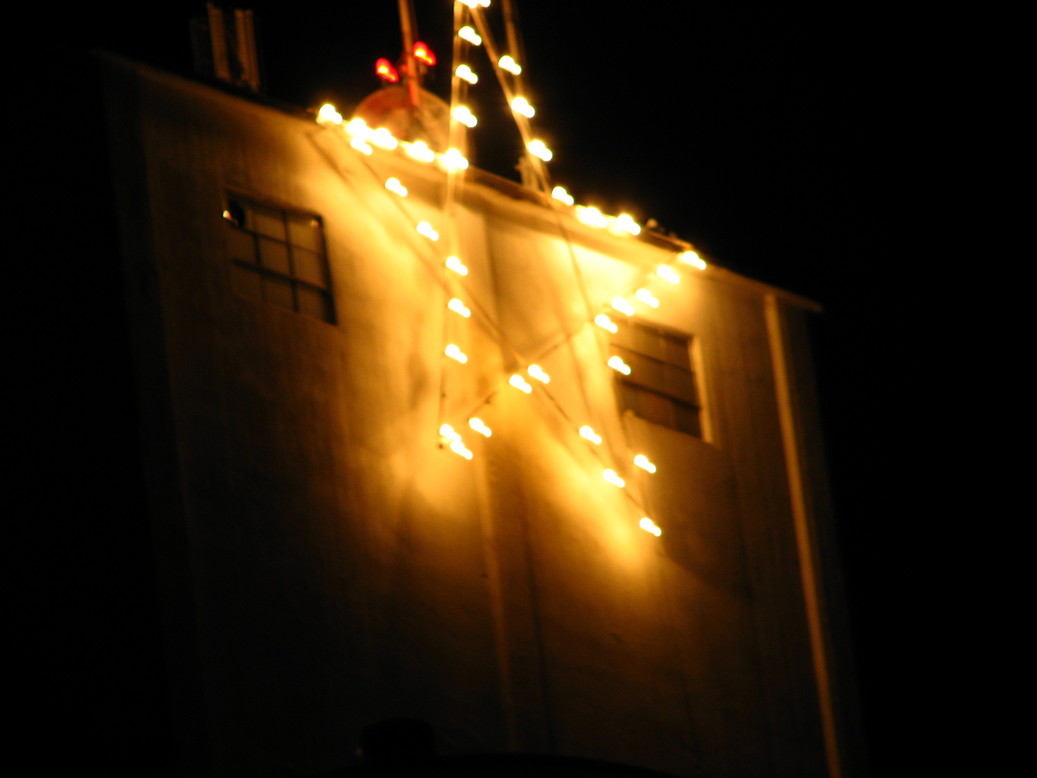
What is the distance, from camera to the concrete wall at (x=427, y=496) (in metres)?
12.8

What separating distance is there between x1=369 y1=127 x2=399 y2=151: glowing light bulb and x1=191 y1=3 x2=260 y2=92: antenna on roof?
1.82 m

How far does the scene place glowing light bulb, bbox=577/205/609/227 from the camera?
1702cm

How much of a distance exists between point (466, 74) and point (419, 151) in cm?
110

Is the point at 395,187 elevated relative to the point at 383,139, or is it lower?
lower

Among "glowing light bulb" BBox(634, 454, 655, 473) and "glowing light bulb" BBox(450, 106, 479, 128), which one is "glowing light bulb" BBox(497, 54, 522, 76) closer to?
"glowing light bulb" BBox(450, 106, 479, 128)

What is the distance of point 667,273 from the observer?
693 inches

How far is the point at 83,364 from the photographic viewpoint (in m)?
13.0

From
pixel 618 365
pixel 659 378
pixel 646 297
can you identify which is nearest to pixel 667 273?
pixel 646 297

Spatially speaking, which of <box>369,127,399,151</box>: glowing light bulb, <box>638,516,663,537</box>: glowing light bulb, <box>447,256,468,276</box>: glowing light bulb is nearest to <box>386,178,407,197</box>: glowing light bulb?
<box>369,127,399,151</box>: glowing light bulb

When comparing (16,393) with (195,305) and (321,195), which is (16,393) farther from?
(321,195)

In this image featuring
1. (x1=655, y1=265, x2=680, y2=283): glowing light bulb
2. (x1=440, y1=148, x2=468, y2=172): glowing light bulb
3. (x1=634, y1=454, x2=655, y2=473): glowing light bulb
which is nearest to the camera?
(x1=440, y1=148, x2=468, y2=172): glowing light bulb

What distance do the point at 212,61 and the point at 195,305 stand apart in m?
3.91

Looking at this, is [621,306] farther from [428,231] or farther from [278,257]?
[278,257]

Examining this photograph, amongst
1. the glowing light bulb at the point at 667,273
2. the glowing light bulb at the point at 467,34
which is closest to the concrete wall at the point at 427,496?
the glowing light bulb at the point at 667,273
